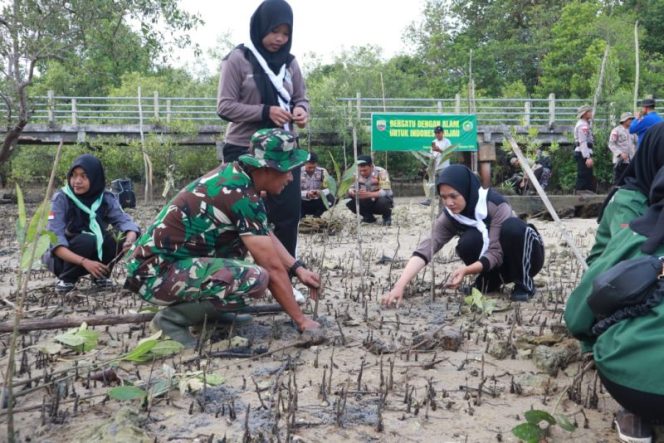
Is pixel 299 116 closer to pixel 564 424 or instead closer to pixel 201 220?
pixel 201 220

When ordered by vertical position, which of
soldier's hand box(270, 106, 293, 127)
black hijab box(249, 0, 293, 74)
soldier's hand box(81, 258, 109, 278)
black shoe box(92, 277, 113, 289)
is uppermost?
black hijab box(249, 0, 293, 74)

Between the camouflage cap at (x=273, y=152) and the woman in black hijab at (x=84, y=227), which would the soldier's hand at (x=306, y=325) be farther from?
the woman in black hijab at (x=84, y=227)

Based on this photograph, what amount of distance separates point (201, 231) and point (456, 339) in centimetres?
129

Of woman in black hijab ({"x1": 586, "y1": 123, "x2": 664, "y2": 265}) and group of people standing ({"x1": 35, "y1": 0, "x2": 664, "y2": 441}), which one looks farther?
woman in black hijab ({"x1": 586, "y1": 123, "x2": 664, "y2": 265})

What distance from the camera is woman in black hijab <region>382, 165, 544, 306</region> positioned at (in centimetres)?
359

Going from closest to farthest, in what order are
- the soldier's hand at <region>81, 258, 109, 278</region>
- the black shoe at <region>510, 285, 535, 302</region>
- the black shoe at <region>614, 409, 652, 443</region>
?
the black shoe at <region>614, 409, 652, 443</region> → the black shoe at <region>510, 285, 535, 302</region> → the soldier's hand at <region>81, 258, 109, 278</region>

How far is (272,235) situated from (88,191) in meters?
1.62

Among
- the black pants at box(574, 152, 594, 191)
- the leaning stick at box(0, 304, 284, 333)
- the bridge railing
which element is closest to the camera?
the leaning stick at box(0, 304, 284, 333)

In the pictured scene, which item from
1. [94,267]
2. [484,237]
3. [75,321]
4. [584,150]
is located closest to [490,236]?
[484,237]

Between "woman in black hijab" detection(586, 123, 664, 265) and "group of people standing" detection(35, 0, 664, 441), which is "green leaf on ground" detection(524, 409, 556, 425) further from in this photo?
"woman in black hijab" detection(586, 123, 664, 265)

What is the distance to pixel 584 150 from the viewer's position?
34.0 ft

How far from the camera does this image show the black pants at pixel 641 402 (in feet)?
5.75

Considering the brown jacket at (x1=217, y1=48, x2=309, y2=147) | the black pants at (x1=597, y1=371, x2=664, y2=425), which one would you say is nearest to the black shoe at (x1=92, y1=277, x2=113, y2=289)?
the brown jacket at (x1=217, y1=48, x2=309, y2=147)

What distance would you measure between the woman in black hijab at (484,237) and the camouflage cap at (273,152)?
1103 mm
